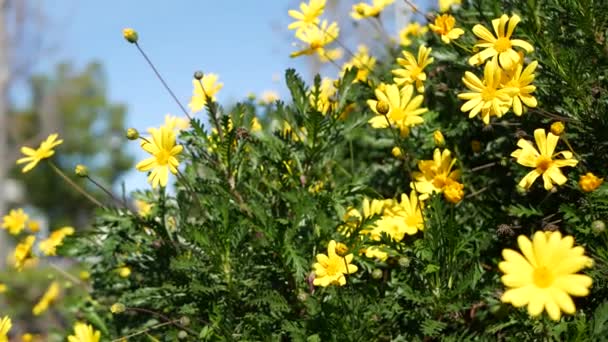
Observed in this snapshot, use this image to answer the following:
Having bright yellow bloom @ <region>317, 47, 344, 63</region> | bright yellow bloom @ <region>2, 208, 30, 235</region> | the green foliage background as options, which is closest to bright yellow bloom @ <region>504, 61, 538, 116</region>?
the green foliage background

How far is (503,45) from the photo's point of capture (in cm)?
156

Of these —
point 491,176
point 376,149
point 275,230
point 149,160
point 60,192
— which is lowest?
point 275,230

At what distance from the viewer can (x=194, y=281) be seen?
1651 mm

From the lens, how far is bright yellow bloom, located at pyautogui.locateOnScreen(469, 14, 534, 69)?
1.53 meters

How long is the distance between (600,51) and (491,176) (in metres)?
0.53

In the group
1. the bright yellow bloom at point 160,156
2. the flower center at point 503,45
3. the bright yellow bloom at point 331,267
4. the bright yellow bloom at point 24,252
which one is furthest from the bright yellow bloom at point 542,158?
the bright yellow bloom at point 24,252

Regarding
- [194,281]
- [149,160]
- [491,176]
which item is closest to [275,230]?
[194,281]

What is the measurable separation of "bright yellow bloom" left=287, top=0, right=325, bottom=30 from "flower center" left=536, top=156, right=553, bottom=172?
1076 mm

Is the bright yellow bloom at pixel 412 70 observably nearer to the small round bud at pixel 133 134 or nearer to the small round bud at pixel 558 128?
the small round bud at pixel 558 128

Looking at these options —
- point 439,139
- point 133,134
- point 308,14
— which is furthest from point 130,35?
point 439,139

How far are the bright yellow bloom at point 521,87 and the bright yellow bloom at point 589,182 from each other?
0.21 m

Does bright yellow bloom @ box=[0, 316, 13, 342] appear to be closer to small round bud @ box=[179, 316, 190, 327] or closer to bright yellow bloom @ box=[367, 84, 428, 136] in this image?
small round bud @ box=[179, 316, 190, 327]

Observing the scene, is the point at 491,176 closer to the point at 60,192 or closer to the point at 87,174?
the point at 87,174

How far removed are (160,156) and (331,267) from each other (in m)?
0.58
